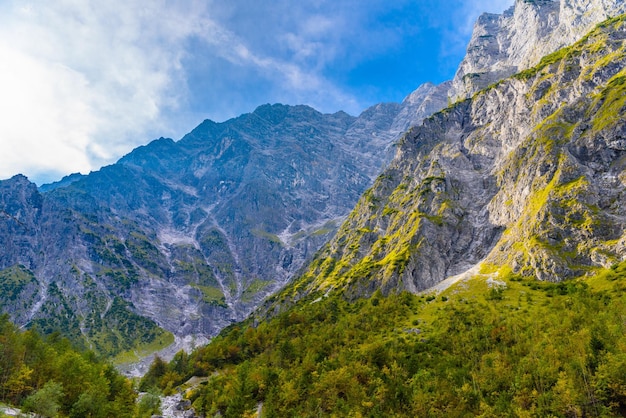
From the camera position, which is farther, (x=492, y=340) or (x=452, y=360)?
(x=492, y=340)

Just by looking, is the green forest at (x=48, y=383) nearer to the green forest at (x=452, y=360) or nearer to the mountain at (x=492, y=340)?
the green forest at (x=452, y=360)

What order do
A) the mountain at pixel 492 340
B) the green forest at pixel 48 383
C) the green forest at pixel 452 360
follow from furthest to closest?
1. the green forest at pixel 48 383
2. the mountain at pixel 492 340
3. the green forest at pixel 452 360

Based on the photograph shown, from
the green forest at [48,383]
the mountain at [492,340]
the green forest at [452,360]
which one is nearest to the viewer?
the green forest at [452,360]

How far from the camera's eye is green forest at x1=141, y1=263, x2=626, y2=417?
228ft

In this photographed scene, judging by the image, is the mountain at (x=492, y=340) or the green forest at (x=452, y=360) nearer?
the green forest at (x=452, y=360)

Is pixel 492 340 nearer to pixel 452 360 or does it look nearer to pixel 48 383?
pixel 452 360

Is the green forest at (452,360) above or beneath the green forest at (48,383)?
beneath

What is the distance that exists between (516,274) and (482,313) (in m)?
45.5

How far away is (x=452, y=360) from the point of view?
97375 mm

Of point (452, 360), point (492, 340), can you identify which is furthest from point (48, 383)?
point (492, 340)

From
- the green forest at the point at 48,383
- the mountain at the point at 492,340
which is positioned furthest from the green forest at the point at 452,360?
the green forest at the point at 48,383

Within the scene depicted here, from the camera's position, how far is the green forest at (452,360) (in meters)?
69.4

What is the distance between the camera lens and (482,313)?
13200 cm

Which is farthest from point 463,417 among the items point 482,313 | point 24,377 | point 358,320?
point 24,377
